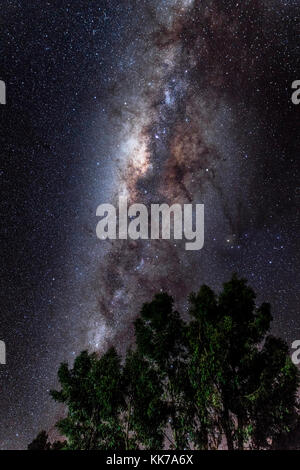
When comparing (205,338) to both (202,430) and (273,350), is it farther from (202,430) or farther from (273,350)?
(202,430)

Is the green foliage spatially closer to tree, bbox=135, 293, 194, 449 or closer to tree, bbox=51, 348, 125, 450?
tree, bbox=51, 348, 125, 450

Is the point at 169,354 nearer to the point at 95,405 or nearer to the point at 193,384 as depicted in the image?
the point at 193,384

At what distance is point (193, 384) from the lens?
15.0m

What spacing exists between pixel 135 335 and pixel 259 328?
7.48 m

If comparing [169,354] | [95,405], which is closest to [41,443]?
[95,405]

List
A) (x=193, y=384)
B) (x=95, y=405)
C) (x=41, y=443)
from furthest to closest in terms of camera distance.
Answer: (x=41, y=443) → (x=95, y=405) → (x=193, y=384)

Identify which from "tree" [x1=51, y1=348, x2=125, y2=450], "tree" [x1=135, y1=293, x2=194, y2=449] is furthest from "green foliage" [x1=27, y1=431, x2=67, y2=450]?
"tree" [x1=135, y1=293, x2=194, y2=449]

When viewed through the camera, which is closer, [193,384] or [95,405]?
[193,384]

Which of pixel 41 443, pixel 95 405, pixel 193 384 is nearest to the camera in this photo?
pixel 193 384

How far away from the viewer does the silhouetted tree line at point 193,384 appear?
14.7 metres

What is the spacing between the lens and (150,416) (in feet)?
51.1

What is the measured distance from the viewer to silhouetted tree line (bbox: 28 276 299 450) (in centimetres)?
1474

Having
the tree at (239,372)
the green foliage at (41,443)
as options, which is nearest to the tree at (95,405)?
the tree at (239,372)

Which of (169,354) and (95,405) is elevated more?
(169,354)
